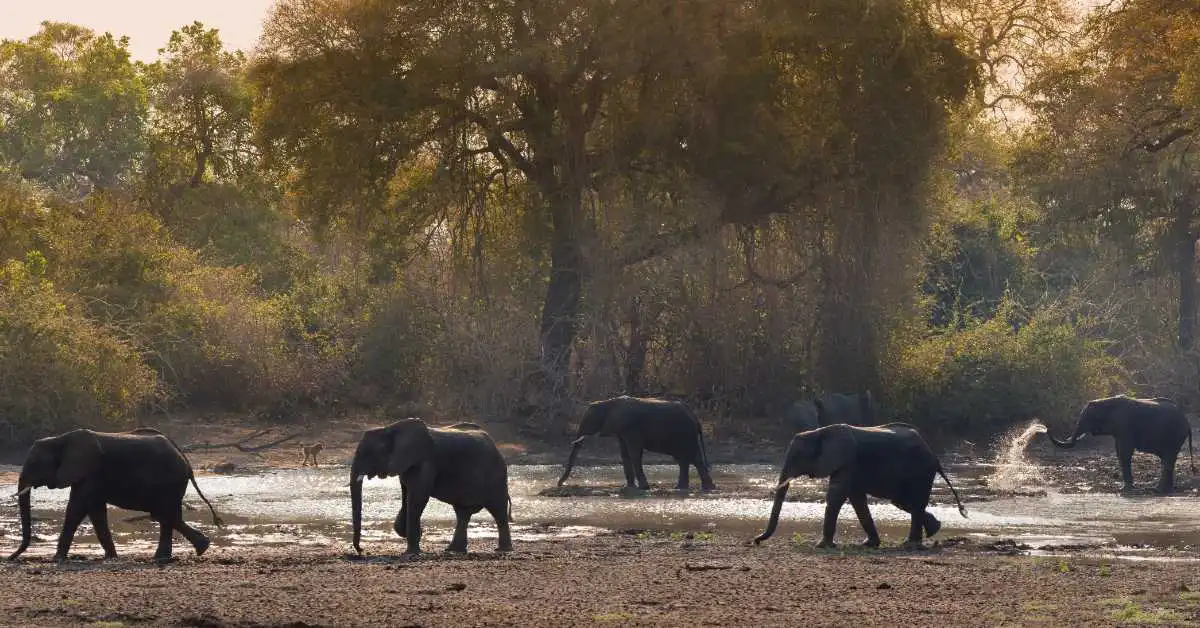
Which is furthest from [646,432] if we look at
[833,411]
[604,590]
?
[604,590]

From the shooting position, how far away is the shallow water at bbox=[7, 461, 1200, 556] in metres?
16.9

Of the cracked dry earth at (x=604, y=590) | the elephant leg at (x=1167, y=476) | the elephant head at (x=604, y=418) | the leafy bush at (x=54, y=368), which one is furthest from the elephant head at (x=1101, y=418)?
the leafy bush at (x=54, y=368)

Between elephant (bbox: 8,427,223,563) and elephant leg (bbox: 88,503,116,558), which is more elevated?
elephant (bbox: 8,427,223,563)

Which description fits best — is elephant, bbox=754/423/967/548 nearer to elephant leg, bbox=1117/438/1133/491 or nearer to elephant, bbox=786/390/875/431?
elephant leg, bbox=1117/438/1133/491

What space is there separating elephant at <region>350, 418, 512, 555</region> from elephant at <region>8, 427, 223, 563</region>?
1.46 m

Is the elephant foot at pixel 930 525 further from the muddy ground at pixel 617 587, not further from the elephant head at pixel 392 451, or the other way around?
the elephant head at pixel 392 451

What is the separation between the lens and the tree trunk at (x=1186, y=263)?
3809 cm

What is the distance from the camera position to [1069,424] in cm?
3225

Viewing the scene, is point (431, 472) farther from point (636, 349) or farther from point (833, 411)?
point (636, 349)

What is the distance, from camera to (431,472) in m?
15.1

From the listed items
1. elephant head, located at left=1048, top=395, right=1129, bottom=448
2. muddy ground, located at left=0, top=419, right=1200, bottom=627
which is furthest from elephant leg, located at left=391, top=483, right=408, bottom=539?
elephant head, located at left=1048, top=395, right=1129, bottom=448

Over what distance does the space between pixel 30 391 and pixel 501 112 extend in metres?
9.79

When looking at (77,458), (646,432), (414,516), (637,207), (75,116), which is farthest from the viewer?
(75,116)

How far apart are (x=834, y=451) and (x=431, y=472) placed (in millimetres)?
3783
